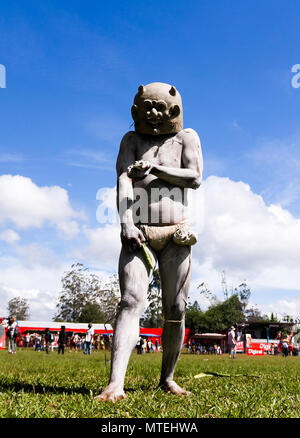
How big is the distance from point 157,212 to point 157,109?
1.00m

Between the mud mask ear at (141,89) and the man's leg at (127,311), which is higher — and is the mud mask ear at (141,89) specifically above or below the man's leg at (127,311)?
above

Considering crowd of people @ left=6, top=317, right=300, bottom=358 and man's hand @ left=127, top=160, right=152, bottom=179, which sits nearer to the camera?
man's hand @ left=127, top=160, right=152, bottom=179

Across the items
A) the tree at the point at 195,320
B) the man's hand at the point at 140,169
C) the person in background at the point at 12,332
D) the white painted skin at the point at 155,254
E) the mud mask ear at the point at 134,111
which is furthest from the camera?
the tree at the point at 195,320

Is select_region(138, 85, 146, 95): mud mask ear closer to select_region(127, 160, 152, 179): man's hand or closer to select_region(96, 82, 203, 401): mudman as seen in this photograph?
select_region(96, 82, 203, 401): mudman

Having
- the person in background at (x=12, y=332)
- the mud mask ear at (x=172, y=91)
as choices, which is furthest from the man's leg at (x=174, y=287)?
the person in background at (x=12, y=332)

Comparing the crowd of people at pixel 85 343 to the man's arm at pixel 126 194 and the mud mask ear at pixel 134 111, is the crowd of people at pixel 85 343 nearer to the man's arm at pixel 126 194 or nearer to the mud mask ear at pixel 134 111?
the man's arm at pixel 126 194

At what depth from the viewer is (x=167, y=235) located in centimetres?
389

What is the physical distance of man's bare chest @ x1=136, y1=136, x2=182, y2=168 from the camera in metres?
4.14

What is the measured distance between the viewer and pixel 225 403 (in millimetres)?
3375

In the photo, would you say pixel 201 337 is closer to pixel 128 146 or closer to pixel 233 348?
pixel 233 348

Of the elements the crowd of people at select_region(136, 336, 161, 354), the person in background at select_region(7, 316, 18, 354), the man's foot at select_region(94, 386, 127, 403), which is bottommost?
the crowd of people at select_region(136, 336, 161, 354)

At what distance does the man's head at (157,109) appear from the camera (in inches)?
162

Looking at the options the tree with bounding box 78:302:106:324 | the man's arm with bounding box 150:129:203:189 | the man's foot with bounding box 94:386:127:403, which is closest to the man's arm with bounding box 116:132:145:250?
the man's arm with bounding box 150:129:203:189

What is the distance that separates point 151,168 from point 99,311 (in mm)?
70509
